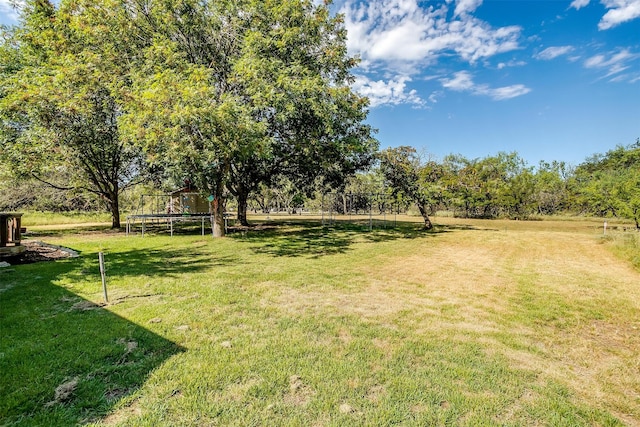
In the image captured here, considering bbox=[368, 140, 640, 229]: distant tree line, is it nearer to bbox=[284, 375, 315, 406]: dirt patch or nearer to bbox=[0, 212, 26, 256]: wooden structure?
bbox=[0, 212, 26, 256]: wooden structure

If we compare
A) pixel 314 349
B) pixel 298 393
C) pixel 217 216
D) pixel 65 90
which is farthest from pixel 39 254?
pixel 298 393

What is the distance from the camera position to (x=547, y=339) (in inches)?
159

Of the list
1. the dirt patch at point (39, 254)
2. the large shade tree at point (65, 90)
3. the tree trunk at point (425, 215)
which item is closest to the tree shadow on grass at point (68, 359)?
the dirt patch at point (39, 254)

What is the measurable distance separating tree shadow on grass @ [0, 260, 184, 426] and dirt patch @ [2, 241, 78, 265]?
4.44m

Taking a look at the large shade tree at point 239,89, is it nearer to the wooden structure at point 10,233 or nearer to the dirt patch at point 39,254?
the wooden structure at point 10,233

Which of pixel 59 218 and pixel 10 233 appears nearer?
pixel 10 233

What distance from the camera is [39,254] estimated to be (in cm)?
951

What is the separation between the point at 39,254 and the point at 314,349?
10212 mm

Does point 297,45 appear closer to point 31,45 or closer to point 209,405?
point 31,45

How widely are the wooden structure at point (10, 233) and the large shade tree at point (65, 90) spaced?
429cm

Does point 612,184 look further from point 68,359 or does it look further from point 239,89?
point 68,359

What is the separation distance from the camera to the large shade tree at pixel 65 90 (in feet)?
41.0

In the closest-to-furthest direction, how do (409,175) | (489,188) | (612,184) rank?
1. (409,175)
2. (612,184)
3. (489,188)

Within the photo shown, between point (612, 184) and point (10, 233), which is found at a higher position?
point (612, 184)
